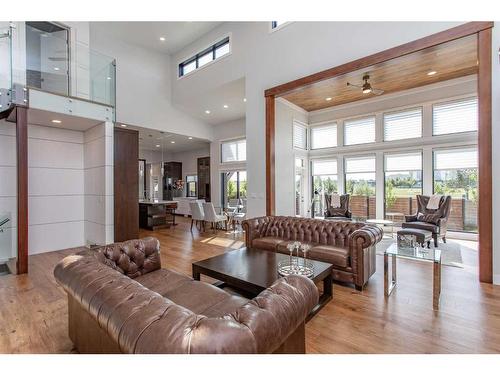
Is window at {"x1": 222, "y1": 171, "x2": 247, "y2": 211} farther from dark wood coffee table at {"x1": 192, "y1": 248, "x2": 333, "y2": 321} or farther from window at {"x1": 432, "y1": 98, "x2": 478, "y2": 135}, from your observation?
dark wood coffee table at {"x1": 192, "y1": 248, "x2": 333, "y2": 321}

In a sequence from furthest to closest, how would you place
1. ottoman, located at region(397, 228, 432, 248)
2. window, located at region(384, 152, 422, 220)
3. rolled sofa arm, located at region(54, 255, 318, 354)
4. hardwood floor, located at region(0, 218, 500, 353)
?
window, located at region(384, 152, 422, 220)
ottoman, located at region(397, 228, 432, 248)
hardwood floor, located at region(0, 218, 500, 353)
rolled sofa arm, located at region(54, 255, 318, 354)

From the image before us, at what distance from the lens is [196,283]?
7.21ft

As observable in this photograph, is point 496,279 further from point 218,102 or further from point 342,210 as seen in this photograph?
point 218,102

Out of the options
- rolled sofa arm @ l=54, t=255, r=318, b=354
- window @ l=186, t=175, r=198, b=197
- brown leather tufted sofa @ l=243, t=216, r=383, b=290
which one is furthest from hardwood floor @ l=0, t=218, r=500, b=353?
→ window @ l=186, t=175, r=198, b=197

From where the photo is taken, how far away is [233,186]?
9.46 m

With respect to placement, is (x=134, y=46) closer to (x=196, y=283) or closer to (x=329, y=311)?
(x=196, y=283)

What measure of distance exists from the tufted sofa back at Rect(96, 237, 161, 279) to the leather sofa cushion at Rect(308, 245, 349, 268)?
204 centimetres

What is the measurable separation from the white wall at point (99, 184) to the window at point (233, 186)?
15.0 feet

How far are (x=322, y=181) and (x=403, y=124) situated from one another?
9.01ft

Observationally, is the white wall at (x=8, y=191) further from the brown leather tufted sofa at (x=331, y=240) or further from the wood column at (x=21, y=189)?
the brown leather tufted sofa at (x=331, y=240)

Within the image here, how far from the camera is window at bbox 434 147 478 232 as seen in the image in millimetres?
5609

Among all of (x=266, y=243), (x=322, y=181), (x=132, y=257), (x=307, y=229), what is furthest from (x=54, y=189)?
(x=322, y=181)

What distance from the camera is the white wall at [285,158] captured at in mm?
6035

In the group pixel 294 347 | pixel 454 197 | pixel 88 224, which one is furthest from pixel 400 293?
pixel 88 224
